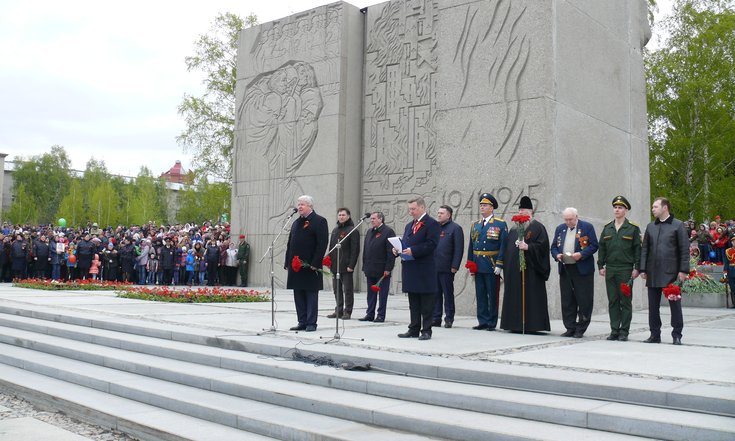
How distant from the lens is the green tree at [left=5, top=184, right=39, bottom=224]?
226 ft

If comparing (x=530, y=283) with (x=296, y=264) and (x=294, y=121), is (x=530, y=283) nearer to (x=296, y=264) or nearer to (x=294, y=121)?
(x=296, y=264)

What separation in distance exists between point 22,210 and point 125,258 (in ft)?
A: 178

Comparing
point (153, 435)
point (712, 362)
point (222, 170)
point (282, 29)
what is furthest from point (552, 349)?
point (222, 170)

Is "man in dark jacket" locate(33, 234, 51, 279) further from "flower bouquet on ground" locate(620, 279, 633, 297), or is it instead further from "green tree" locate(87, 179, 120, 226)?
"green tree" locate(87, 179, 120, 226)

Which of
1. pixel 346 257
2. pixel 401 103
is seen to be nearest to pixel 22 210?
pixel 401 103

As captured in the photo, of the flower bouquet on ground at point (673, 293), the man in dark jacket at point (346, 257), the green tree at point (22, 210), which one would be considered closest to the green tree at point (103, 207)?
the green tree at point (22, 210)

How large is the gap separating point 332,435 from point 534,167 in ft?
24.3

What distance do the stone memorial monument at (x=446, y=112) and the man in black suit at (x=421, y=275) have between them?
10.9 ft

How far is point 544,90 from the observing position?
36.1 feet

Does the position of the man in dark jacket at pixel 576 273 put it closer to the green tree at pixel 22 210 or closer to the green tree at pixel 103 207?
the green tree at pixel 22 210

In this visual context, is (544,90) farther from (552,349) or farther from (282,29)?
(282,29)

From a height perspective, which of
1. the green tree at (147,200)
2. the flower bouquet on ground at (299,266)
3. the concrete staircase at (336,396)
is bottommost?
the concrete staircase at (336,396)

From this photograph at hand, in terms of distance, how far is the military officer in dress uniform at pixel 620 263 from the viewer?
8.14m

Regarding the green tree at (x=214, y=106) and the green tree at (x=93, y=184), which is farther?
the green tree at (x=93, y=184)
